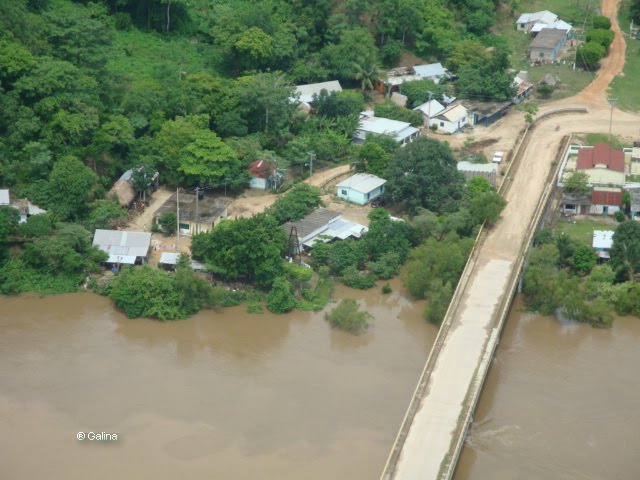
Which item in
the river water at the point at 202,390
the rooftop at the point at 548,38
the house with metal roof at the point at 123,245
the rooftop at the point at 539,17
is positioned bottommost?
the river water at the point at 202,390

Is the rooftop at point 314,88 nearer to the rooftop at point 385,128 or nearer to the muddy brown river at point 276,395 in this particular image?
the rooftop at point 385,128

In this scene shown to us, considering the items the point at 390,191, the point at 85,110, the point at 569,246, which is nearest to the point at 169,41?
the point at 85,110

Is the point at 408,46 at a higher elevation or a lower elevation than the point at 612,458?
higher

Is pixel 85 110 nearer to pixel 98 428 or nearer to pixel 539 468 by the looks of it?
pixel 98 428

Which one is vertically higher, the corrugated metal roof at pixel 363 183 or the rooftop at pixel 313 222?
the corrugated metal roof at pixel 363 183

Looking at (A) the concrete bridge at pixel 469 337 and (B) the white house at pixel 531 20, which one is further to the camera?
(B) the white house at pixel 531 20

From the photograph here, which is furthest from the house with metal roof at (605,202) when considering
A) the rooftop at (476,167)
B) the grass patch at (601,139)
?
the grass patch at (601,139)

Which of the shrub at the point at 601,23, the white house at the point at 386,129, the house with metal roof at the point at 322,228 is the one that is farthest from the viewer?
the shrub at the point at 601,23
